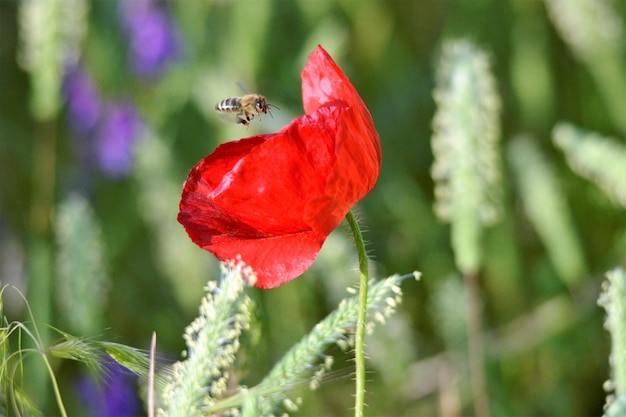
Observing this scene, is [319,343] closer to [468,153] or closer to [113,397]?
[468,153]

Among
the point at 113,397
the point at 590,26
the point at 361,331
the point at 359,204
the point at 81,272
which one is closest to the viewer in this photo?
the point at 361,331

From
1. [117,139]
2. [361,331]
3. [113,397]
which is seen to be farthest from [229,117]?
[117,139]

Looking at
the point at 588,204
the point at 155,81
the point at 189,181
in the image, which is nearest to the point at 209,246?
the point at 189,181

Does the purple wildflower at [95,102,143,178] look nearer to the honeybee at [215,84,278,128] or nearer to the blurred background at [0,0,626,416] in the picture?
the blurred background at [0,0,626,416]

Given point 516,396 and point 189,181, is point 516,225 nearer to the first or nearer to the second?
point 516,396

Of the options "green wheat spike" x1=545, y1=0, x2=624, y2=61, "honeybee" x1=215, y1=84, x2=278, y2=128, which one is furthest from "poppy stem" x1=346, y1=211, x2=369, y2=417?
"green wheat spike" x1=545, y1=0, x2=624, y2=61
